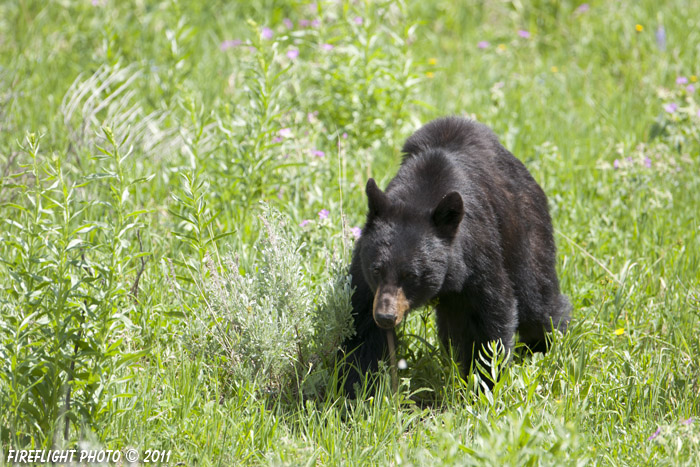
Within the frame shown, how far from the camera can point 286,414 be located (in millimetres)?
4043

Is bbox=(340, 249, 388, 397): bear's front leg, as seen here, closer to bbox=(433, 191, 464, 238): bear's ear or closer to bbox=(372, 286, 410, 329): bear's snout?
bbox=(372, 286, 410, 329): bear's snout

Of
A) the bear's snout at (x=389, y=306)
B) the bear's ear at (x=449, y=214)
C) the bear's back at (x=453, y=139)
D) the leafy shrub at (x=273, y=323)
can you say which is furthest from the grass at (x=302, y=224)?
the bear's ear at (x=449, y=214)

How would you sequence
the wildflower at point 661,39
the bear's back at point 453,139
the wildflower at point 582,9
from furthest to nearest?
the wildflower at point 582,9 → the wildflower at point 661,39 → the bear's back at point 453,139

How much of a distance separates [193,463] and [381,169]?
3556 mm

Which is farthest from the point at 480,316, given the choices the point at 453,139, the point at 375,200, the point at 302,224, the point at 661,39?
the point at 661,39

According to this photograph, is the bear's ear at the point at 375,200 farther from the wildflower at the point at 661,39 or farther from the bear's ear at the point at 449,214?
the wildflower at the point at 661,39

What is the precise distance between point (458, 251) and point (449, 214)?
0.78ft

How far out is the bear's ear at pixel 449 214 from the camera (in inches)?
149

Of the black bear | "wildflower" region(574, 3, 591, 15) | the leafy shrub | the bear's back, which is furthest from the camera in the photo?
"wildflower" region(574, 3, 591, 15)

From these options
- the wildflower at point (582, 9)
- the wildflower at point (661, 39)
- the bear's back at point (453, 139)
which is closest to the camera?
the bear's back at point (453, 139)

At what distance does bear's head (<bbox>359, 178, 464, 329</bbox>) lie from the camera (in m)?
3.79

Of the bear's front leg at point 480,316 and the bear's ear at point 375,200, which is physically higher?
the bear's ear at point 375,200

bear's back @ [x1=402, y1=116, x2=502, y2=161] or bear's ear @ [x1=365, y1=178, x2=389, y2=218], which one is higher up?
bear's back @ [x1=402, y1=116, x2=502, y2=161]

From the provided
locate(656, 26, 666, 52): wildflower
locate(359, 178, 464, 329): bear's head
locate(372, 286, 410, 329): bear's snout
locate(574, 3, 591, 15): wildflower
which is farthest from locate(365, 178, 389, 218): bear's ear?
locate(574, 3, 591, 15): wildflower
